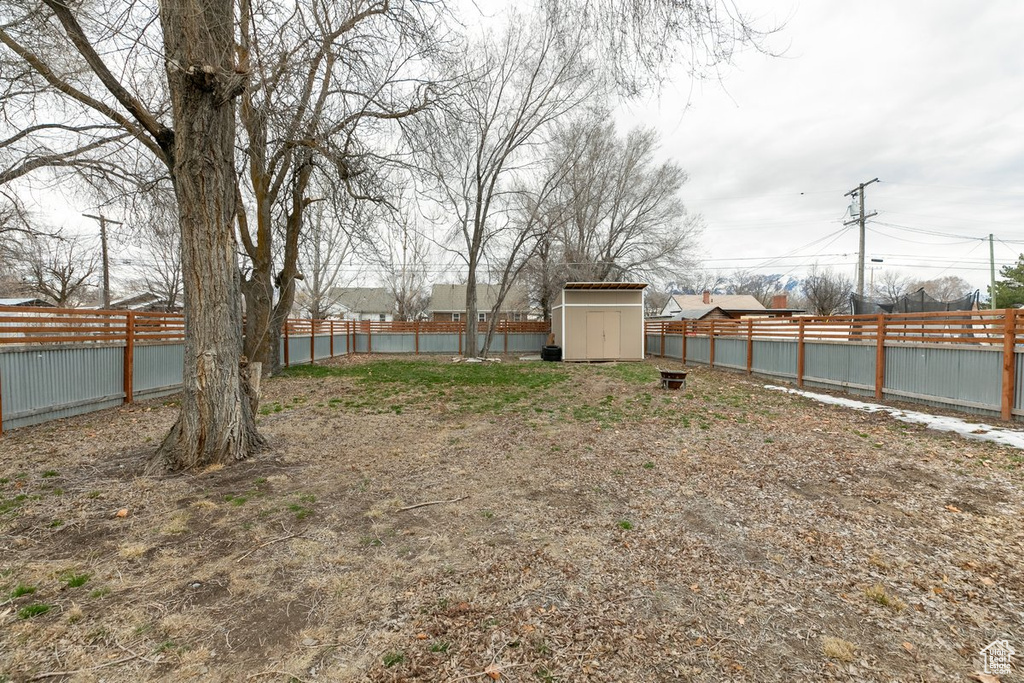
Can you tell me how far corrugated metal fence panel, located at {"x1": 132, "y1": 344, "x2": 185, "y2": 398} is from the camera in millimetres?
7109

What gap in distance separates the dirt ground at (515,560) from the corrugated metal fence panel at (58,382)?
512 mm

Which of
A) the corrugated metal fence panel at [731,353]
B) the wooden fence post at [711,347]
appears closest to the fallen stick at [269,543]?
the corrugated metal fence panel at [731,353]

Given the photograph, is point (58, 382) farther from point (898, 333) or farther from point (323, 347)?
point (898, 333)

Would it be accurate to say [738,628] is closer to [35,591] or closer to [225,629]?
[225,629]

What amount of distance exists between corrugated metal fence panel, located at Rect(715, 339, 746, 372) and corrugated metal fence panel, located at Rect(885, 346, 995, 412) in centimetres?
428

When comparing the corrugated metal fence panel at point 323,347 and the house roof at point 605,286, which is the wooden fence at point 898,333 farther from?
the corrugated metal fence panel at point 323,347

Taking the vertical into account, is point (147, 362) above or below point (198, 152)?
below

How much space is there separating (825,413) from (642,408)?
2.63 metres

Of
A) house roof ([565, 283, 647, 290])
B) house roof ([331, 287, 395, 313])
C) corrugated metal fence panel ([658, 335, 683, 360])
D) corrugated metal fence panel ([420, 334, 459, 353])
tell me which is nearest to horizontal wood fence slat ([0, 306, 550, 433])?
house roof ([565, 283, 647, 290])

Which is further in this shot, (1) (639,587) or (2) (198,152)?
(2) (198,152)

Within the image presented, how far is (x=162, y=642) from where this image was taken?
1777mm

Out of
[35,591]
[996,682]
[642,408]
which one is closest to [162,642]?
[35,591]

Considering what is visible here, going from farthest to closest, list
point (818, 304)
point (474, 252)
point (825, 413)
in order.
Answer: point (818, 304) < point (474, 252) < point (825, 413)

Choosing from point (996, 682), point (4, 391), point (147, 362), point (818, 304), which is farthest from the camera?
point (818, 304)
